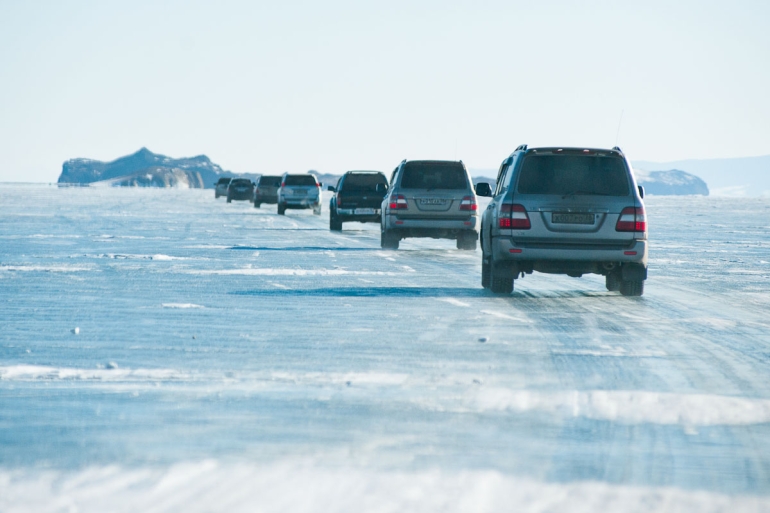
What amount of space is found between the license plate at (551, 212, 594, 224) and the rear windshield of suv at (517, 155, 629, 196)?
12.3 inches

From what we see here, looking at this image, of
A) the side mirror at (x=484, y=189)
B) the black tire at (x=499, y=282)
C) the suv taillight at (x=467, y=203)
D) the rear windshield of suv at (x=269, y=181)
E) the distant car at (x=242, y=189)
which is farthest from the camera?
the distant car at (x=242, y=189)

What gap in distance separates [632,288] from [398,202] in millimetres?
9252

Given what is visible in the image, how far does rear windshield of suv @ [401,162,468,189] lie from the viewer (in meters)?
23.9

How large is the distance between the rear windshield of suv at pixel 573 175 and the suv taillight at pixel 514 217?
236 mm


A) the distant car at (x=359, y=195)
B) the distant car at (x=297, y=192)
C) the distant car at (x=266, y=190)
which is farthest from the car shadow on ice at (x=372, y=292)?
the distant car at (x=266, y=190)

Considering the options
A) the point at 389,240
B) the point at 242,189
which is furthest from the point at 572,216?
the point at 242,189

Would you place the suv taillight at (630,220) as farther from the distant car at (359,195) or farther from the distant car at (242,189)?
the distant car at (242,189)

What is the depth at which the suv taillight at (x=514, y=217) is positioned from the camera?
1448cm

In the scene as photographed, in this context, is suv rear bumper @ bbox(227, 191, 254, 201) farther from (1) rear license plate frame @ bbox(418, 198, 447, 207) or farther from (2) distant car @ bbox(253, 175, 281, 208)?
(1) rear license plate frame @ bbox(418, 198, 447, 207)

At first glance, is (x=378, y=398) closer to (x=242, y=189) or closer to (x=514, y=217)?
(x=514, y=217)

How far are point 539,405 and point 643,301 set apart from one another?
24.5 ft

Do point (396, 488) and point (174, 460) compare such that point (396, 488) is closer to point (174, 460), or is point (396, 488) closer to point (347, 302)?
point (174, 460)

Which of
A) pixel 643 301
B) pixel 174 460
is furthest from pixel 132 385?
pixel 643 301

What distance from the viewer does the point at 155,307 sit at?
12812 millimetres
